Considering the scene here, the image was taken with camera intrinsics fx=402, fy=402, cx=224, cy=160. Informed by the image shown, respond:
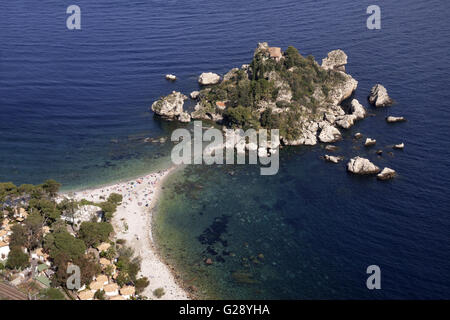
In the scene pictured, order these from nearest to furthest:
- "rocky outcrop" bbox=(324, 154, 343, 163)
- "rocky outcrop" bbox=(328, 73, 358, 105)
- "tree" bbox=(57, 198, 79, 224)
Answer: "tree" bbox=(57, 198, 79, 224), "rocky outcrop" bbox=(324, 154, 343, 163), "rocky outcrop" bbox=(328, 73, 358, 105)

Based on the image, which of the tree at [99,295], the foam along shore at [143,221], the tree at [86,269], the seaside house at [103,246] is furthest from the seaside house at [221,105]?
the tree at [99,295]

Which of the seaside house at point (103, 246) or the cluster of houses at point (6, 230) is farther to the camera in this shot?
the seaside house at point (103, 246)

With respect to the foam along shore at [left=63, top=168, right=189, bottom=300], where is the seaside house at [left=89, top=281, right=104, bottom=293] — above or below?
below

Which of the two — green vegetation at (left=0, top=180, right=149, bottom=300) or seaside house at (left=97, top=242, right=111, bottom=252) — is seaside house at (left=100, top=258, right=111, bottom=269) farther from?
seaside house at (left=97, top=242, right=111, bottom=252)

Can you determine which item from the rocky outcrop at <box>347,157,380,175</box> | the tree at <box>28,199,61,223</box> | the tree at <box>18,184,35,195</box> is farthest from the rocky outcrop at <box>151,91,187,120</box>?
the rocky outcrop at <box>347,157,380,175</box>

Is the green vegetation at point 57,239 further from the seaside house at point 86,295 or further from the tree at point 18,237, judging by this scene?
the seaside house at point 86,295
